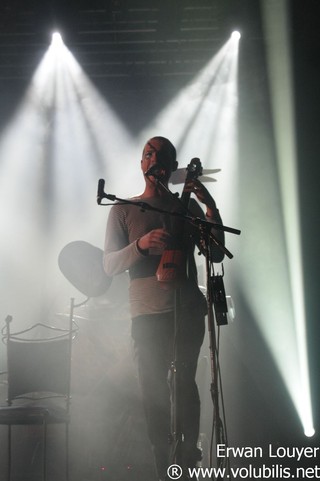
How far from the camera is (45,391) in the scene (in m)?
3.82

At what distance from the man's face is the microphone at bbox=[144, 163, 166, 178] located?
0.8 inches

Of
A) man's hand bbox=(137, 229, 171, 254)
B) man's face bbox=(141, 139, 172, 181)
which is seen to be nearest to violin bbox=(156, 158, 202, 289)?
man's hand bbox=(137, 229, 171, 254)

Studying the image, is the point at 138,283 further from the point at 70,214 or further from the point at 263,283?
the point at 70,214

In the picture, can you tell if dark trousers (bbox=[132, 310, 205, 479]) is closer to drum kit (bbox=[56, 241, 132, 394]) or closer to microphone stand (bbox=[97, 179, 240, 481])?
microphone stand (bbox=[97, 179, 240, 481])

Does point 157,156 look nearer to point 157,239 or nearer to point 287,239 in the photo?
point 157,239

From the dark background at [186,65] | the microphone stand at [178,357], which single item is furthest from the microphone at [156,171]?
the dark background at [186,65]

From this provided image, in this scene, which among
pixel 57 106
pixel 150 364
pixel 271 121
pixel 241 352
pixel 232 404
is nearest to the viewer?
pixel 150 364

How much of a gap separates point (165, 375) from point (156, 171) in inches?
38.8

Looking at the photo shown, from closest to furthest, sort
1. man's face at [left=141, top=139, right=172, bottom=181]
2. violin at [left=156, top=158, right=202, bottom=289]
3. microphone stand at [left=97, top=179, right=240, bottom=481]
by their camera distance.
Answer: microphone stand at [left=97, top=179, right=240, bottom=481]
violin at [left=156, top=158, right=202, bottom=289]
man's face at [left=141, top=139, right=172, bottom=181]

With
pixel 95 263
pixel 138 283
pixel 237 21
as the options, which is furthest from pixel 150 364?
pixel 237 21

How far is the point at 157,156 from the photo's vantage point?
2838 millimetres

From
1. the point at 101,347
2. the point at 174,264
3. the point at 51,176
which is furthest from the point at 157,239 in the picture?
the point at 51,176

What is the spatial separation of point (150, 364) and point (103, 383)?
5.13 feet

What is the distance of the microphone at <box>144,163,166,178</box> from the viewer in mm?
2557
